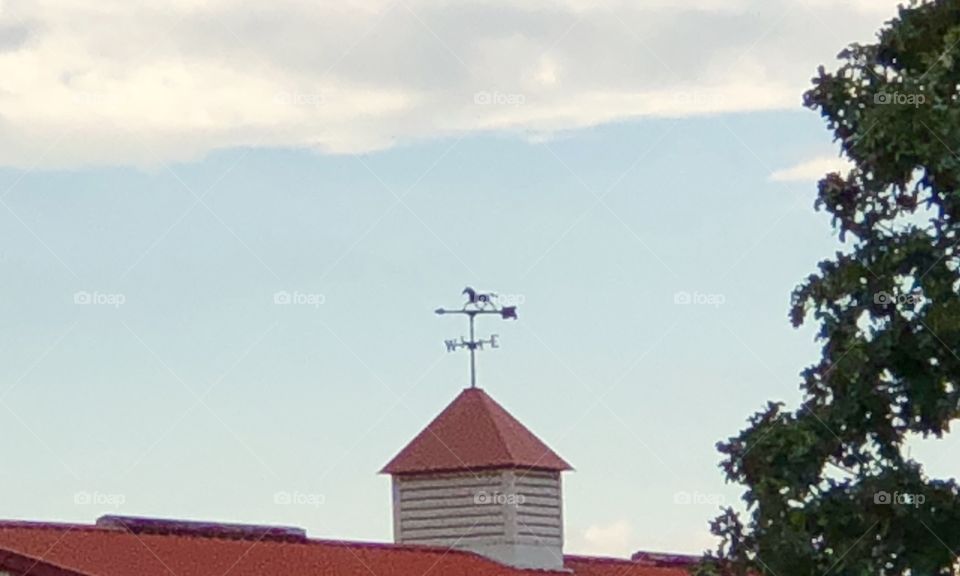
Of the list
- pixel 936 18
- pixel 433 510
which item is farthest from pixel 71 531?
pixel 936 18

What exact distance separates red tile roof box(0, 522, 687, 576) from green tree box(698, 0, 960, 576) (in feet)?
30.7

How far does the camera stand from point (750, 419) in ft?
95.5

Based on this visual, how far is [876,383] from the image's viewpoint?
93.8 feet

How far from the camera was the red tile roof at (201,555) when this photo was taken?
3447 centimetres

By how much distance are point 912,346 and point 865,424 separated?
0.95 meters

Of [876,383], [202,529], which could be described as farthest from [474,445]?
[876,383]

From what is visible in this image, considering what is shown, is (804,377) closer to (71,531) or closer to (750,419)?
(750,419)

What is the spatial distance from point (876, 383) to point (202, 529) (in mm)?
13595
